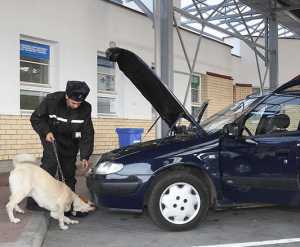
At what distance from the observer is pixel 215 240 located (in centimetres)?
573

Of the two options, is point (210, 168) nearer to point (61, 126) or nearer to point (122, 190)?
point (122, 190)

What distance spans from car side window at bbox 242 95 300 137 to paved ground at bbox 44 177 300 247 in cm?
116

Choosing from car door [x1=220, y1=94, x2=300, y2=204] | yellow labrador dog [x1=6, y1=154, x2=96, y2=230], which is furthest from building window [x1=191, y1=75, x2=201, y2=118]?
yellow labrador dog [x1=6, y1=154, x2=96, y2=230]

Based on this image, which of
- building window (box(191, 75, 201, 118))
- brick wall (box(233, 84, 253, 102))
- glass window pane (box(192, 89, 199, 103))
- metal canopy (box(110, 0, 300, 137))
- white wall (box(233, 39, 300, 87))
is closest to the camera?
metal canopy (box(110, 0, 300, 137))

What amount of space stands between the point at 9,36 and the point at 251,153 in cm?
632

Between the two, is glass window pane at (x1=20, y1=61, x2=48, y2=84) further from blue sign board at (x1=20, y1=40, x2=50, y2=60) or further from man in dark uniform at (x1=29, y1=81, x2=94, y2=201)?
man in dark uniform at (x1=29, y1=81, x2=94, y2=201)

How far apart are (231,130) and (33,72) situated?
645 centimetres

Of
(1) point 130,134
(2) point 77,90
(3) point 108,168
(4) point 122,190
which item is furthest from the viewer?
(1) point 130,134

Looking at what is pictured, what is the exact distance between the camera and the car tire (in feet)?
19.3

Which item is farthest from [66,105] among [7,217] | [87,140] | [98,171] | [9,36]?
[9,36]

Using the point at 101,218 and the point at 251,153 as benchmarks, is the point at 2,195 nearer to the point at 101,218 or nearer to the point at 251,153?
the point at 101,218

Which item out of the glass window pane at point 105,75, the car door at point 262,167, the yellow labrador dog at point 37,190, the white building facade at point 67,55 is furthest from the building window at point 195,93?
the yellow labrador dog at point 37,190

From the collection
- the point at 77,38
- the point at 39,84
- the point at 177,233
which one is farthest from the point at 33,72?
the point at 177,233

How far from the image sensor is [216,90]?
1836cm
